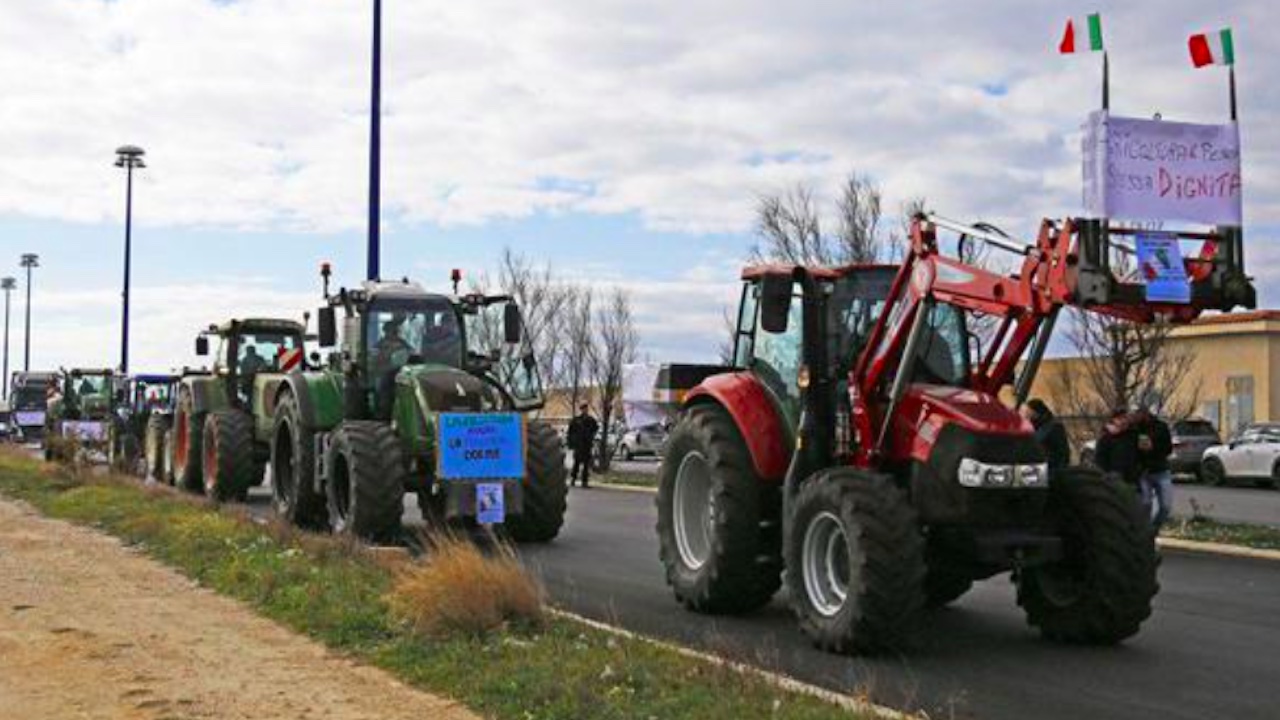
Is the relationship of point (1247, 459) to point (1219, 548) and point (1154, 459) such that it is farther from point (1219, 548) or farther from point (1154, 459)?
point (1154, 459)

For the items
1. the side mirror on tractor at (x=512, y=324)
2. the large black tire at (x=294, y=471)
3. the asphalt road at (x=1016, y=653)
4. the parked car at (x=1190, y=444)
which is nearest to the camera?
the asphalt road at (x=1016, y=653)

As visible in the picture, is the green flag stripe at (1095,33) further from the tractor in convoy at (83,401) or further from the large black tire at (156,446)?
the tractor in convoy at (83,401)

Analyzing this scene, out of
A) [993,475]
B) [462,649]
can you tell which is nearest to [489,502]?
[462,649]

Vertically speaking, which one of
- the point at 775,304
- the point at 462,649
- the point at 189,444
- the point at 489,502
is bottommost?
the point at 462,649

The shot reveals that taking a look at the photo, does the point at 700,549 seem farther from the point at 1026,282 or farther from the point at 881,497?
the point at 1026,282

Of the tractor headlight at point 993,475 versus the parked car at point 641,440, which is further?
the parked car at point 641,440

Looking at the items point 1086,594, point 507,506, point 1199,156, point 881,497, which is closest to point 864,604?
point 881,497

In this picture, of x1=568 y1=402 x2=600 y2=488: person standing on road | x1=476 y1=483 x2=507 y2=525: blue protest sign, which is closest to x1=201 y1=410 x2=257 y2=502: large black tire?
x1=476 y1=483 x2=507 y2=525: blue protest sign

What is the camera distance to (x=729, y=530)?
10109mm

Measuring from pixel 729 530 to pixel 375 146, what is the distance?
1416 centimetres

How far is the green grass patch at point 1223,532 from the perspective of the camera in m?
15.6

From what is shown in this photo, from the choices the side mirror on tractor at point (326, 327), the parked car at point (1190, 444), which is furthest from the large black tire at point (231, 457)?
the parked car at point (1190, 444)

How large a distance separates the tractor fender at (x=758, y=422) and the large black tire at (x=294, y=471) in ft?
23.0

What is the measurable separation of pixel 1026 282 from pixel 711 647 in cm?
301
